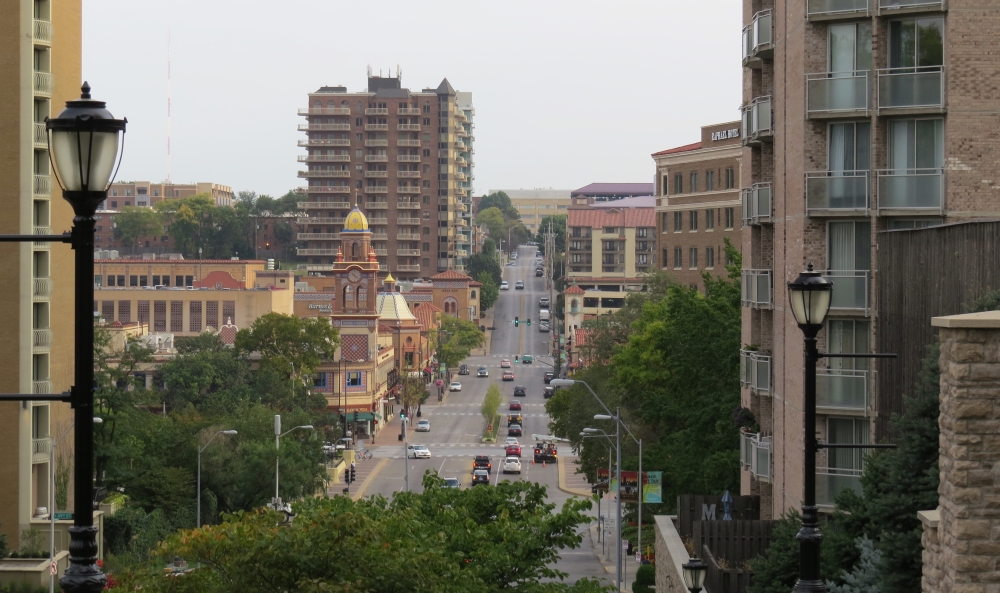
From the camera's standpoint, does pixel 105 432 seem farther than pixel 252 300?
No

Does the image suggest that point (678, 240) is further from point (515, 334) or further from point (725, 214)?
point (515, 334)

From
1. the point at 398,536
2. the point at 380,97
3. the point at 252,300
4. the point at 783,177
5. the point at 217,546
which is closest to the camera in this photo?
the point at 217,546

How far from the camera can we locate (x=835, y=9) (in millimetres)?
30875

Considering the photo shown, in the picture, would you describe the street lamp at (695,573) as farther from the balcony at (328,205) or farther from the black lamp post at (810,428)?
the balcony at (328,205)

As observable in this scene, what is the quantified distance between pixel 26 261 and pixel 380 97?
138m

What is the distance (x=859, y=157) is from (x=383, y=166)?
540 feet

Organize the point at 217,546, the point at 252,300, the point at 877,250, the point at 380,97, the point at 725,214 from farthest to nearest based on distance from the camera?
the point at 380,97 → the point at 252,300 → the point at 725,214 → the point at 877,250 → the point at 217,546

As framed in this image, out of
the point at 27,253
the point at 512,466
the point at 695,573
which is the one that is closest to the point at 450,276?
the point at 512,466

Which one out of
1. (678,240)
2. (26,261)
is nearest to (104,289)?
(678,240)

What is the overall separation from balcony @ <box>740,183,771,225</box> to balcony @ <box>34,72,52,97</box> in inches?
1252

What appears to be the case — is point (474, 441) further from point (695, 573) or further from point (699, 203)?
point (695, 573)

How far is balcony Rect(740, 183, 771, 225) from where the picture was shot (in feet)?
120

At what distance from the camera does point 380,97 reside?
191500 mm

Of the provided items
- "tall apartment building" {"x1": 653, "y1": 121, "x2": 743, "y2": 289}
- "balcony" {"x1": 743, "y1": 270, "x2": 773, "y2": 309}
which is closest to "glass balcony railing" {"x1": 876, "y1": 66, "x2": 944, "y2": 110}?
"balcony" {"x1": 743, "y1": 270, "x2": 773, "y2": 309}
